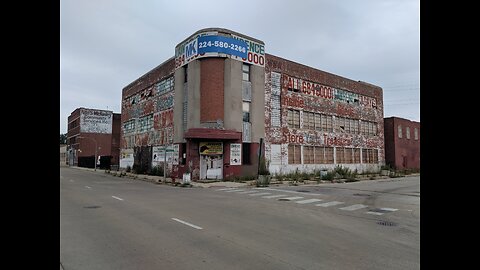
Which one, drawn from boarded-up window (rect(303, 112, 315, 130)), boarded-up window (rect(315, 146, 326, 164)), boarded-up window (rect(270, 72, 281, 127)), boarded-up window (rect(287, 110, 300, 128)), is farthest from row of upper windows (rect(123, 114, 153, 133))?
boarded-up window (rect(315, 146, 326, 164))

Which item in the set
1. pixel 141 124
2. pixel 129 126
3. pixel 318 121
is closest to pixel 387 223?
pixel 318 121

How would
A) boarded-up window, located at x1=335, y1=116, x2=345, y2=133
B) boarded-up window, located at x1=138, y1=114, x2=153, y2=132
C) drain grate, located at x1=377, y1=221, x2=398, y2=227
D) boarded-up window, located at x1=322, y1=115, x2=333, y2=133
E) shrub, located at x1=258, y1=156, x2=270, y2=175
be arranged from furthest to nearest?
boarded-up window, located at x1=335, y1=116, x2=345, y2=133 → boarded-up window, located at x1=138, y1=114, x2=153, y2=132 → boarded-up window, located at x1=322, y1=115, x2=333, y2=133 → shrub, located at x1=258, y1=156, x2=270, y2=175 → drain grate, located at x1=377, y1=221, x2=398, y2=227

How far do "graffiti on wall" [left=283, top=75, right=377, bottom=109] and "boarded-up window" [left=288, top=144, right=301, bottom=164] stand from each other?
443 centimetres

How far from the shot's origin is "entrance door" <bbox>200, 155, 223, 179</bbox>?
3019 cm

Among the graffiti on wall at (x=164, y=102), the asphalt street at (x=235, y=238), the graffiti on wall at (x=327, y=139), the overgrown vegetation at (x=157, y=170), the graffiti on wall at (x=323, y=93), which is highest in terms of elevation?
the graffiti on wall at (x=323, y=93)

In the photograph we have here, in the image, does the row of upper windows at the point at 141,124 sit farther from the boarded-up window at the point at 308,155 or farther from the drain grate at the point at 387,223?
the drain grate at the point at 387,223

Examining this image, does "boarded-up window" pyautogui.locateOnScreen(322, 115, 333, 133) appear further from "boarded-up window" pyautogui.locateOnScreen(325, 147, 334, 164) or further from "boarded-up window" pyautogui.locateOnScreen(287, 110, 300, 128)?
"boarded-up window" pyautogui.locateOnScreen(287, 110, 300, 128)

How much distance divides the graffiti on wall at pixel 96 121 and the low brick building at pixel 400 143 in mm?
64771

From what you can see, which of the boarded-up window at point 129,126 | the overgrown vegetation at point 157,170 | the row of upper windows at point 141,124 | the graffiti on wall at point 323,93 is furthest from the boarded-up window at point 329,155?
the boarded-up window at point 129,126

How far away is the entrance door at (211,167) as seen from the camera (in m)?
30.2
